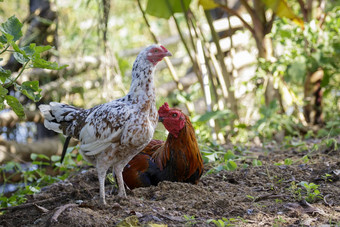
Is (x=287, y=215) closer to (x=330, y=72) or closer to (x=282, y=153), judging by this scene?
(x=282, y=153)

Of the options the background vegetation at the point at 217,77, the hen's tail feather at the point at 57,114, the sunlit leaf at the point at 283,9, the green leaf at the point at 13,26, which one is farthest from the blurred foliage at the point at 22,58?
the sunlit leaf at the point at 283,9

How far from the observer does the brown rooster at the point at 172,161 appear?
361 cm

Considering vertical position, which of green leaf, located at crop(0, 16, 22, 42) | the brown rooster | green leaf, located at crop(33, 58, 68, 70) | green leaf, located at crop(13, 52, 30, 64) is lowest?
the brown rooster

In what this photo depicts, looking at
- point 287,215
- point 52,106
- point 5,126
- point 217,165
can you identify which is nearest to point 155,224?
point 287,215

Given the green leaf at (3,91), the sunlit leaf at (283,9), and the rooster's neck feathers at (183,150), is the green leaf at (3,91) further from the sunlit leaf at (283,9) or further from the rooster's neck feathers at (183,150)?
the sunlit leaf at (283,9)

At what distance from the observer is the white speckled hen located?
300 cm

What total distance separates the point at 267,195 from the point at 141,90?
1154 mm

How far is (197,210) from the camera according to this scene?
2.89 m

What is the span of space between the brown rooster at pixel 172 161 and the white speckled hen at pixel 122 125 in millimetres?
453

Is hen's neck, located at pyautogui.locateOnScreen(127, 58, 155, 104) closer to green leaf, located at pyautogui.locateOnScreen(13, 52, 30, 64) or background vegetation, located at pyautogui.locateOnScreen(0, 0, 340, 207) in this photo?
green leaf, located at pyautogui.locateOnScreen(13, 52, 30, 64)

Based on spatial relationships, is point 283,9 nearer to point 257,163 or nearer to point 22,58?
point 257,163

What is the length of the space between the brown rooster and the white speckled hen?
453mm

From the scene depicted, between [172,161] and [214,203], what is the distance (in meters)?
0.73

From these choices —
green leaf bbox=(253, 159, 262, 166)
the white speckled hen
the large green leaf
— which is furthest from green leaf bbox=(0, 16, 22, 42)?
the large green leaf
